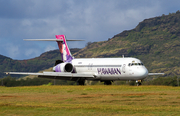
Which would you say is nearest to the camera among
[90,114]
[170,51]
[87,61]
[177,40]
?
[90,114]

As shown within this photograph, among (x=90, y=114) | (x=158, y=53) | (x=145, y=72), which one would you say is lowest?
(x=90, y=114)

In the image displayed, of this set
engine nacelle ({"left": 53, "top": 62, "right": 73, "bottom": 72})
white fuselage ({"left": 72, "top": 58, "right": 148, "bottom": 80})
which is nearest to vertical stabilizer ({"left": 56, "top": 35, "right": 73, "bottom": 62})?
engine nacelle ({"left": 53, "top": 62, "right": 73, "bottom": 72})

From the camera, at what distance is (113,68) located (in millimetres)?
41969

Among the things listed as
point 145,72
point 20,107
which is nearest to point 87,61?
point 145,72

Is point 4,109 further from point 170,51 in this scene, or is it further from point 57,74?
point 170,51

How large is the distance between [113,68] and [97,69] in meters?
3.51

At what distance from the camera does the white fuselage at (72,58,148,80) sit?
39.0 m

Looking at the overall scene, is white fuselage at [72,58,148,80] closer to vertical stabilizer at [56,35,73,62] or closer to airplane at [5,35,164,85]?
airplane at [5,35,164,85]

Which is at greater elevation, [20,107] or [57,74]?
[57,74]

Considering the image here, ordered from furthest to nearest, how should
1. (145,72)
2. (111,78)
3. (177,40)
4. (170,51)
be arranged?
(177,40) → (170,51) → (111,78) → (145,72)

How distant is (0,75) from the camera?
18412 centimetres

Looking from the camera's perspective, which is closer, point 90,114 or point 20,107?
point 90,114

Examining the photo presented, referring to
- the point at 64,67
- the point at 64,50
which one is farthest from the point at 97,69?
the point at 64,50

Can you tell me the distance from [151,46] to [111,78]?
151448 millimetres
